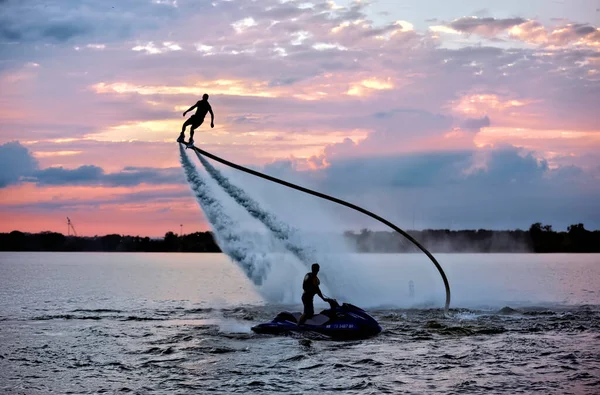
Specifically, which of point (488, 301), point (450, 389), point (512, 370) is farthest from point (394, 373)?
point (488, 301)

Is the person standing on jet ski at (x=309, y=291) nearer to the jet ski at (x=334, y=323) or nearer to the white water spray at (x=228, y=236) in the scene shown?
the jet ski at (x=334, y=323)

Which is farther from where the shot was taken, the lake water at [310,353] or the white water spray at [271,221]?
the white water spray at [271,221]

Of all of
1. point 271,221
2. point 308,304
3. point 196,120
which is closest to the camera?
point 308,304

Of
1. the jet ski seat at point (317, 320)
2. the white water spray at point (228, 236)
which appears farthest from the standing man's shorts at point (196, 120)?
the jet ski seat at point (317, 320)

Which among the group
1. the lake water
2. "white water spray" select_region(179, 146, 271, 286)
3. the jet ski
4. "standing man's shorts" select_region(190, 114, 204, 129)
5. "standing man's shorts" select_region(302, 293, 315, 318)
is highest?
"standing man's shorts" select_region(190, 114, 204, 129)

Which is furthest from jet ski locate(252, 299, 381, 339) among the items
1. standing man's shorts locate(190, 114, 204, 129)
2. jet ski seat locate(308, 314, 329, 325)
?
standing man's shorts locate(190, 114, 204, 129)

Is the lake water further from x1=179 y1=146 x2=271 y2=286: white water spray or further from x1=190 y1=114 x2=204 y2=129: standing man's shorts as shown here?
x1=190 y1=114 x2=204 y2=129: standing man's shorts

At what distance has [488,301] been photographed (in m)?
50.2

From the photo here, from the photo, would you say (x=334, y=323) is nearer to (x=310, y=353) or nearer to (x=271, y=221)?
(x=310, y=353)

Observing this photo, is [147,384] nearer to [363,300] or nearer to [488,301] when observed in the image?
[363,300]

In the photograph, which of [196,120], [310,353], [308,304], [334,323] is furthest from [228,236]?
[310,353]

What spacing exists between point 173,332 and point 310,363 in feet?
32.8

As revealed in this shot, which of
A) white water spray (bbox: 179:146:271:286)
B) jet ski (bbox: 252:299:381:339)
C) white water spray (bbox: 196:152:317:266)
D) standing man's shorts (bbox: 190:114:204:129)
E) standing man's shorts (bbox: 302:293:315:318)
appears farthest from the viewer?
white water spray (bbox: 196:152:317:266)

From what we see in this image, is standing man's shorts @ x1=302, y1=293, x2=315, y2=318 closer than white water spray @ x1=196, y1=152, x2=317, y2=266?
Yes
